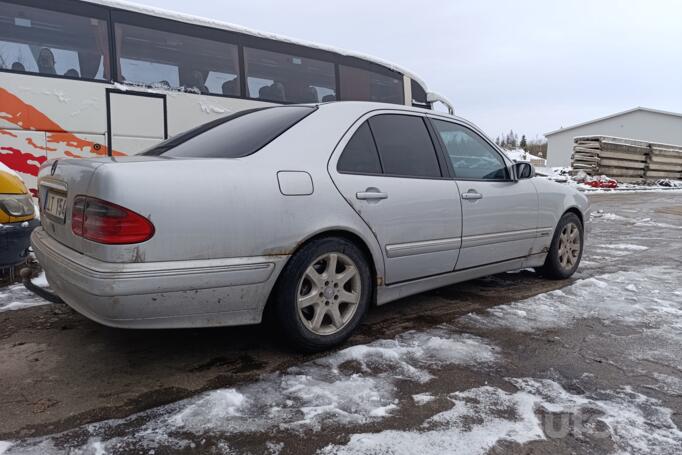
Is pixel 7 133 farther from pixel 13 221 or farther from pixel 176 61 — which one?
pixel 13 221

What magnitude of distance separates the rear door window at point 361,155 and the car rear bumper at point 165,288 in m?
0.74

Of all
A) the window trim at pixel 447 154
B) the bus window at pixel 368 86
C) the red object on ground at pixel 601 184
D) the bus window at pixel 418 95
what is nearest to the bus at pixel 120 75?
the bus window at pixel 368 86

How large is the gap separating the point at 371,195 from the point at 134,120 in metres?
5.05

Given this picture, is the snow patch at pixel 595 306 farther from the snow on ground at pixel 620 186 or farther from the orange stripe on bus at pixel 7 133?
the snow on ground at pixel 620 186

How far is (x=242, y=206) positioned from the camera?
2.40 meters

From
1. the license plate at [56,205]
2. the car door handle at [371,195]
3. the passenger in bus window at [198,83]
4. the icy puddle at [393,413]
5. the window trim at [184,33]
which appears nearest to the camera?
the icy puddle at [393,413]

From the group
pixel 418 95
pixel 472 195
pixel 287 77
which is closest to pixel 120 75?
pixel 287 77

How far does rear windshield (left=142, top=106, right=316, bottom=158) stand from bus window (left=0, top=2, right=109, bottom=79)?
398 centimetres

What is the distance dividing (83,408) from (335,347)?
4.32 ft

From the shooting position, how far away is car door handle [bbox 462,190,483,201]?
140 inches

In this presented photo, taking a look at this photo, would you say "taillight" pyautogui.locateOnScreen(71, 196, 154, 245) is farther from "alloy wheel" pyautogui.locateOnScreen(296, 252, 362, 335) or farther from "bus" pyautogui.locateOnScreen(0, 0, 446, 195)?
"bus" pyautogui.locateOnScreen(0, 0, 446, 195)

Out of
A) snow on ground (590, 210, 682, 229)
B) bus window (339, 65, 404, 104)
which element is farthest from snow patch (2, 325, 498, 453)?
snow on ground (590, 210, 682, 229)

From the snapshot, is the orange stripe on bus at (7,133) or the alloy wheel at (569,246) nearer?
the alloy wheel at (569,246)

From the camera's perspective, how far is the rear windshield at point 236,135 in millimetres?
2709
